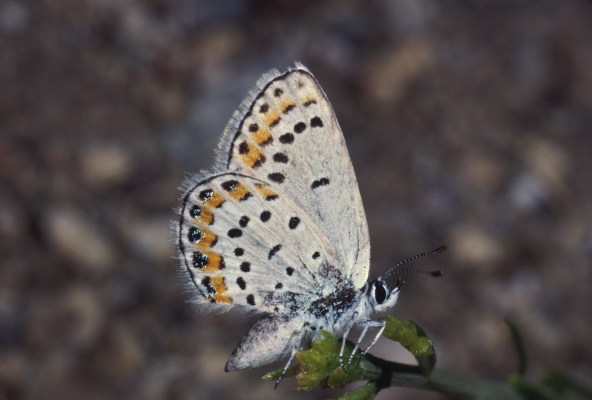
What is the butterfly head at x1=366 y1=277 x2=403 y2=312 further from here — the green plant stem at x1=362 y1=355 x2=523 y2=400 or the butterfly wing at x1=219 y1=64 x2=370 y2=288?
the green plant stem at x1=362 y1=355 x2=523 y2=400

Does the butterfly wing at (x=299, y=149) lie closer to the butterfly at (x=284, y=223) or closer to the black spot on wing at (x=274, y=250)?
the butterfly at (x=284, y=223)

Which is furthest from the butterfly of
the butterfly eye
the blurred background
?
the blurred background

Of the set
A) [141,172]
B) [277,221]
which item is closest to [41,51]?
[141,172]

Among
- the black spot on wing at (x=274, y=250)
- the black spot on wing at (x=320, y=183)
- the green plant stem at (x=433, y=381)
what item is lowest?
the green plant stem at (x=433, y=381)

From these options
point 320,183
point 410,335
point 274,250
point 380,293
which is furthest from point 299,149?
point 410,335

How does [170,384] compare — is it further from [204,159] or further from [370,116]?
[370,116]

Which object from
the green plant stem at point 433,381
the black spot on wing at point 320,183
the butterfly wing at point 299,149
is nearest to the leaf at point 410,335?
the green plant stem at point 433,381
